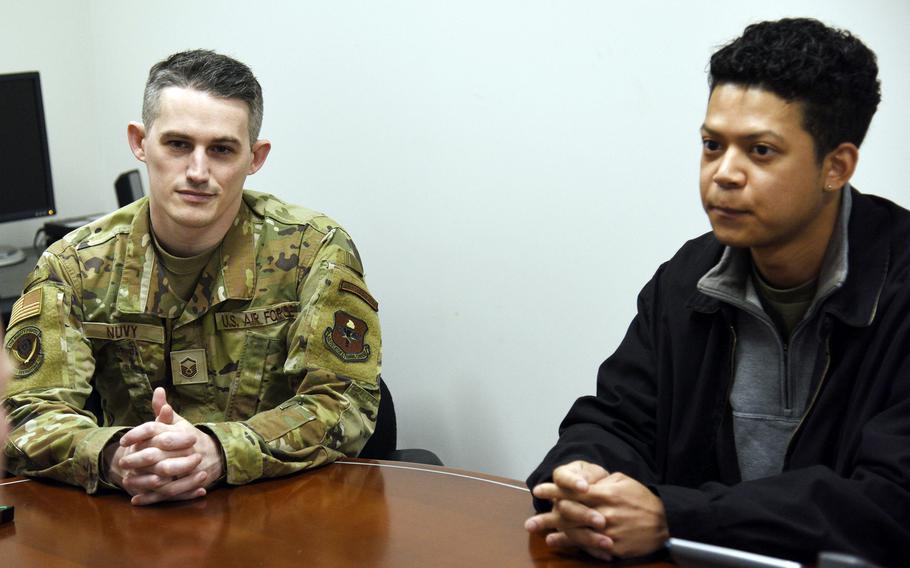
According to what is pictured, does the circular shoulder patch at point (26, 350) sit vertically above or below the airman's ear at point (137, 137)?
below

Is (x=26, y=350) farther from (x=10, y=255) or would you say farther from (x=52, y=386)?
(x=10, y=255)

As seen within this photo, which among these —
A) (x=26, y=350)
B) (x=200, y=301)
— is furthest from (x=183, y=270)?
(x=26, y=350)

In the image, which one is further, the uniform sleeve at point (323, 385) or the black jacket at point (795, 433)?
the uniform sleeve at point (323, 385)

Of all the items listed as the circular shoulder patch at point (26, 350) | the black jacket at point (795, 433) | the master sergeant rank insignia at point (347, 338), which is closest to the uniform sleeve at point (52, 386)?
the circular shoulder patch at point (26, 350)

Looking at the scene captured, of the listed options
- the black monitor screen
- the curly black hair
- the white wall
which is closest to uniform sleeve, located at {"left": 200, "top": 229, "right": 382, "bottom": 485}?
the white wall

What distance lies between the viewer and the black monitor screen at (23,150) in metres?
3.59

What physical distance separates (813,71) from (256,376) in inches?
50.1

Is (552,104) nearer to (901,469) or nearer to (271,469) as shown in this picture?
(271,469)

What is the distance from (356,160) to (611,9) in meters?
0.93

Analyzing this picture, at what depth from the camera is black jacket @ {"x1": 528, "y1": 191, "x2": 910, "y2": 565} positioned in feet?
4.99

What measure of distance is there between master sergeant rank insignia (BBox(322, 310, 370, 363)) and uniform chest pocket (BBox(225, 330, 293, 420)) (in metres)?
0.16

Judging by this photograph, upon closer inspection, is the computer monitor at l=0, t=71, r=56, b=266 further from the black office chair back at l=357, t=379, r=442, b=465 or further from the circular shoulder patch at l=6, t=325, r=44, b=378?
the black office chair back at l=357, t=379, r=442, b=465

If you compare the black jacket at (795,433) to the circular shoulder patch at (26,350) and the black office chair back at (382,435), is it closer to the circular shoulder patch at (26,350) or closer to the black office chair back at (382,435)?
the black office chair back at (382,435)

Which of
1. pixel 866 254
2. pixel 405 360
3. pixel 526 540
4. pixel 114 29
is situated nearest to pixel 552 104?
pixel 405 360
